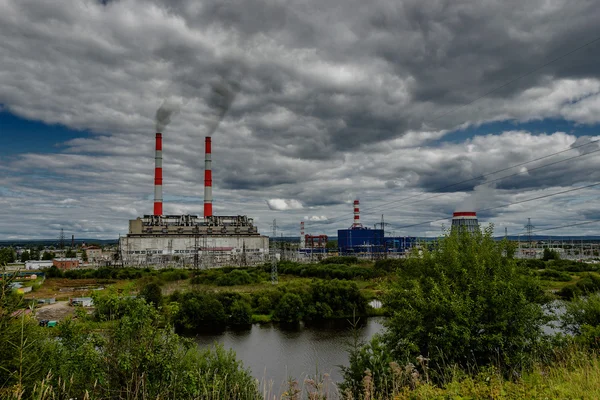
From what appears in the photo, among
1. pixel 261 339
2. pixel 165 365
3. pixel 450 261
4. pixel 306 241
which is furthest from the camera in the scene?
pixel 306 241

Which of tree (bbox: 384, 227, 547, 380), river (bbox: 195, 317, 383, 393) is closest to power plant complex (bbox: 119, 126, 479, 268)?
river (bbox: 195, 317, 383, 393)

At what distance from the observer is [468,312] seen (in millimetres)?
8883

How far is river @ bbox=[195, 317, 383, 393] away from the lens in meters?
14.8

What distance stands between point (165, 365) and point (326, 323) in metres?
19.5

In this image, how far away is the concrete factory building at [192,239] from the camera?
5103 centimetres

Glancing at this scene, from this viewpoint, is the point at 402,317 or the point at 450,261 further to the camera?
the point at 450,261

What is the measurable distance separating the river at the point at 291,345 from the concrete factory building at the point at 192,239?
29.2 metres

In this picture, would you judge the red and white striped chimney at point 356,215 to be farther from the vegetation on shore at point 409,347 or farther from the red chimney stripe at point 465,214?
the vegetation on shore at point 409,347

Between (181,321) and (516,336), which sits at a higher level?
(516,336)

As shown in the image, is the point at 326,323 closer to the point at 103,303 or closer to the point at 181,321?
the point at 181,321

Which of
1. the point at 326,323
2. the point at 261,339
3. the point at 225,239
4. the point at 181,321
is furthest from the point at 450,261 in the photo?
the point at 225,239

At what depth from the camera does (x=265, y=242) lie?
206ft

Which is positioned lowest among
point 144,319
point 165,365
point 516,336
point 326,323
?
point 326,323

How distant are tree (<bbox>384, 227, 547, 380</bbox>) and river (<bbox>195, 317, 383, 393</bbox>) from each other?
12.5 ft
